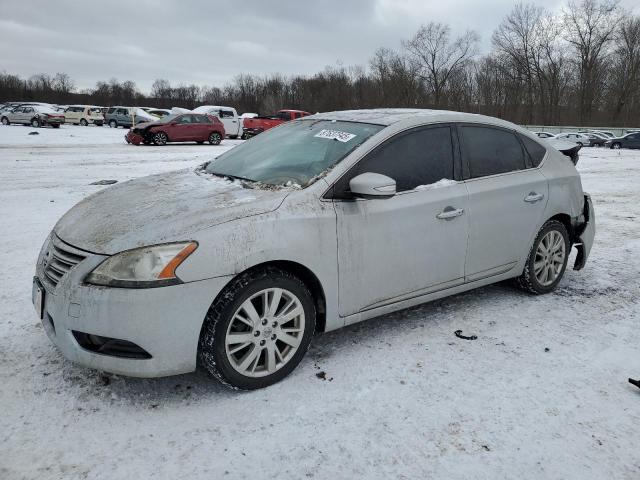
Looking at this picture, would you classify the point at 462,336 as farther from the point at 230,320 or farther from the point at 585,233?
the point at 585,233

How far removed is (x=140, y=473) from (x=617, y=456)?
2.15 meters

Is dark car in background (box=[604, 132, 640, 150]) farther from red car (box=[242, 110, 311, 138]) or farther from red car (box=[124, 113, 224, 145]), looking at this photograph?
red car (box=[124, 113, 224, 145])

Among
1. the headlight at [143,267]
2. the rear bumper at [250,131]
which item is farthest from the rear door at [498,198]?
the rear bumper at [250,131]

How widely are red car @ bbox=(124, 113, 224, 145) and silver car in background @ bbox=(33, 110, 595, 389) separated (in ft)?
62.3

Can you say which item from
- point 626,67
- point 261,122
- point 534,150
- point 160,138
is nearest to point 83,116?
point 261,122

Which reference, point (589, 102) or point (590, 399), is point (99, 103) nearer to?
point (589, 102)

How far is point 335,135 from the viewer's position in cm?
363

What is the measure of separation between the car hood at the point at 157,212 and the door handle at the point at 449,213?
1.13 m

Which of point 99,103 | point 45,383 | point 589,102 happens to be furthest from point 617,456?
point 99,103

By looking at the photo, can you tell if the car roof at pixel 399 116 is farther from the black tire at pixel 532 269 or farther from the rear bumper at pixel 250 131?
the rear bumper at pixel 250 131

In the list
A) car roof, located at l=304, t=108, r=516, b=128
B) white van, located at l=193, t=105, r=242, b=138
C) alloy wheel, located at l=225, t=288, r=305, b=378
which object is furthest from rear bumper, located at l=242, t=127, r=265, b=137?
alloy wheel, located at l=225, t=288, r=305, b=378

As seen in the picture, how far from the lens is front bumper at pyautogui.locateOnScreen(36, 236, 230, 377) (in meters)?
2.53

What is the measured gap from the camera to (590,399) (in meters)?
2.86

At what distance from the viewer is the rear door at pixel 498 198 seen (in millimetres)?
3818
